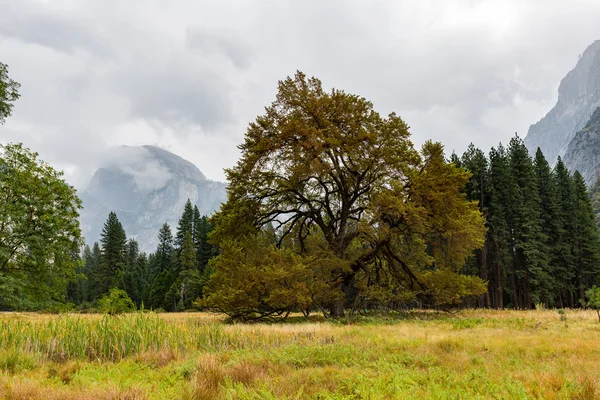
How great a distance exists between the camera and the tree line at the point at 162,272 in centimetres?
5403

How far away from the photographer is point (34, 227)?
19.5m

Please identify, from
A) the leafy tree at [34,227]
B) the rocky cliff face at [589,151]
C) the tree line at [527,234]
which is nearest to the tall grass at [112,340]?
the leafy tree at [34,227]

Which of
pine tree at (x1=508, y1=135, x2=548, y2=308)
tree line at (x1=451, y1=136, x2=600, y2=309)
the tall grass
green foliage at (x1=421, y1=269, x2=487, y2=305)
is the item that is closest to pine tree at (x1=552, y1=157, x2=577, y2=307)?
tree line at (x1=451, y1=136, x2=600, y2=309)

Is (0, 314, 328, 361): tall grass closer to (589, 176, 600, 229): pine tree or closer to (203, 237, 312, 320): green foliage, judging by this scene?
(203, 237, 312, 320): green foliage

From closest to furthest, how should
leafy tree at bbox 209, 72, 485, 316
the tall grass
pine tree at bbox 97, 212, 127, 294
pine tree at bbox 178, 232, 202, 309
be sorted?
the tall grass → leafy tree at bbox 209, 72, 485, 316 → pine tree at bbox 178, 232, 202, 309 → pine tree at bbox 97, 212, 127, 294

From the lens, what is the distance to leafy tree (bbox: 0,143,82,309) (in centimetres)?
1877

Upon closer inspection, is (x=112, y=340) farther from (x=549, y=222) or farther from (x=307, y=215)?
(x=549, y=222)

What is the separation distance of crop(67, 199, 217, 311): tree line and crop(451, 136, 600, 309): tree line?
3362 cm

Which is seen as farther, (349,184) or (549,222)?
(549,222)

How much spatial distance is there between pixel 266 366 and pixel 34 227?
18.9 meters

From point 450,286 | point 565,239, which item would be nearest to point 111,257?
point 450,286

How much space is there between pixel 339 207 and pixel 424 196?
6.25 m

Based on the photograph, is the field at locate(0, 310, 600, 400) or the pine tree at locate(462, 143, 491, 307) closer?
the field at locate(0, 310, 600, 400)

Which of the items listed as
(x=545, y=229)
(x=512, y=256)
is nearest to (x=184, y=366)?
(x=512, y=256)
